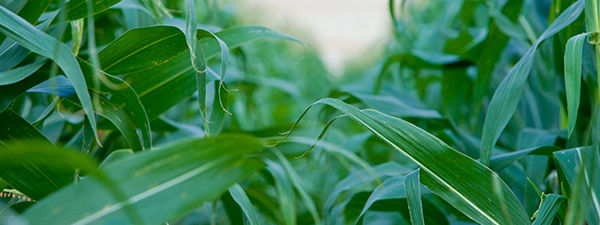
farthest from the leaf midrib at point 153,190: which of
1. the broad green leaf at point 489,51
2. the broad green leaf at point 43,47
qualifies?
the broad green leaf at point 489,51

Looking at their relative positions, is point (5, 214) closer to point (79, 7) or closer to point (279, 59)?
point (79, 7)

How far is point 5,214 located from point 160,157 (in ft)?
0.77

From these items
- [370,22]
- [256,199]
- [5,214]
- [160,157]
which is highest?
[160,157]

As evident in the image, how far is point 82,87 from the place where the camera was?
1.25 feet

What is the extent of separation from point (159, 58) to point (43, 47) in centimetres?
12

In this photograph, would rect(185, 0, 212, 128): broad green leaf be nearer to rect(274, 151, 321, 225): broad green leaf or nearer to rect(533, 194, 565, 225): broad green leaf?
rect(274, 151, 321, 225): broad green leaf

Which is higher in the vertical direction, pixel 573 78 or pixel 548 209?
pixel 573 78

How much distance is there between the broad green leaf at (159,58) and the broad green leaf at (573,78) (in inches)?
10.1

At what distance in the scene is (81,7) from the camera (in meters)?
0.46

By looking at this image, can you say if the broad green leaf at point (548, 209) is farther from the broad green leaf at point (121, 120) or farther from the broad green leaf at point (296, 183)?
the broad green leaf at point (121, 120)

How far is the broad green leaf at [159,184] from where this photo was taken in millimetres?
264

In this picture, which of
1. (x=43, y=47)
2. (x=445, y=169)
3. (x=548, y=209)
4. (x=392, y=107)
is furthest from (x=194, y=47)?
(x=392, y=107)

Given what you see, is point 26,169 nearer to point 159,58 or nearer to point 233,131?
point 159,58

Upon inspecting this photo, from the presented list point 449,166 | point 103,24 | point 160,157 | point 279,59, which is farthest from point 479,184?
point 279,59
